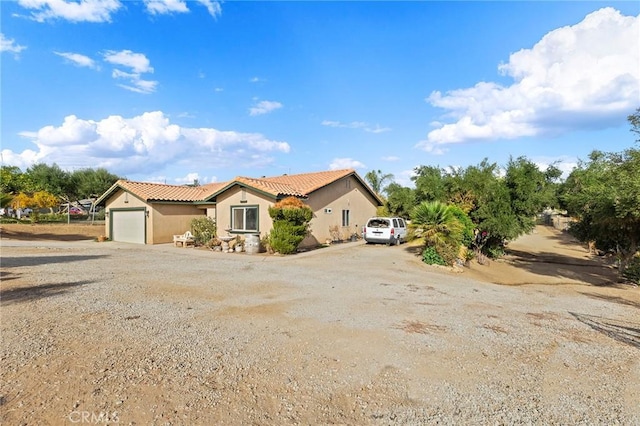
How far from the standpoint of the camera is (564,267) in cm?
1903

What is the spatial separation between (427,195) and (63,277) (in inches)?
688

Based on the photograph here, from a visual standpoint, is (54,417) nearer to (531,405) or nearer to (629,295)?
(531,405)

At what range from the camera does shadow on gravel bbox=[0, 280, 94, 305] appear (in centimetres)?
733

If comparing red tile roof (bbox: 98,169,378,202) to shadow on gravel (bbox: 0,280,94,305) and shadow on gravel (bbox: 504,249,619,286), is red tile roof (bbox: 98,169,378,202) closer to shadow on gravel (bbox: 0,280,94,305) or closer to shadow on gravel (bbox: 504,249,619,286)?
shadow on gravel (bbox: 0,280,94,305)

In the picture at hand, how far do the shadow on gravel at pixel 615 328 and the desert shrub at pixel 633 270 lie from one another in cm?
933

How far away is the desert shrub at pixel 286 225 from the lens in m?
17.2

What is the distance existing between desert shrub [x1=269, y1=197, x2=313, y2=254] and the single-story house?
4.53ft

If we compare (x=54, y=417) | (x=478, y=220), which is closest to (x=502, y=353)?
(x=54, y=417)

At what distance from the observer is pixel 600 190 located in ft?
43.9

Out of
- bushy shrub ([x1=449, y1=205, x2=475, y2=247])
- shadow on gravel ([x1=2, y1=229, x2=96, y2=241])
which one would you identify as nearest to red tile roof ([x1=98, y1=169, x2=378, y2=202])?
shadow on gravel ([x1=2, y1=229, x2=96, y2=241])

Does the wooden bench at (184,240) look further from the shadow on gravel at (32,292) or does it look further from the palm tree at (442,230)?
the palm tree at (442,230)

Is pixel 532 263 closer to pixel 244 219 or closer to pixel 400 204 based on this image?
pixel 400 204

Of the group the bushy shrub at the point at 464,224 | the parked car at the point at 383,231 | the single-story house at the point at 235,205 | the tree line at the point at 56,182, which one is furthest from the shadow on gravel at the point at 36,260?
the tree line at the point at 56,182

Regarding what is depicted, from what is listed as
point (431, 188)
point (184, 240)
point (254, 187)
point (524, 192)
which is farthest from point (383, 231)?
point (184, 240)
